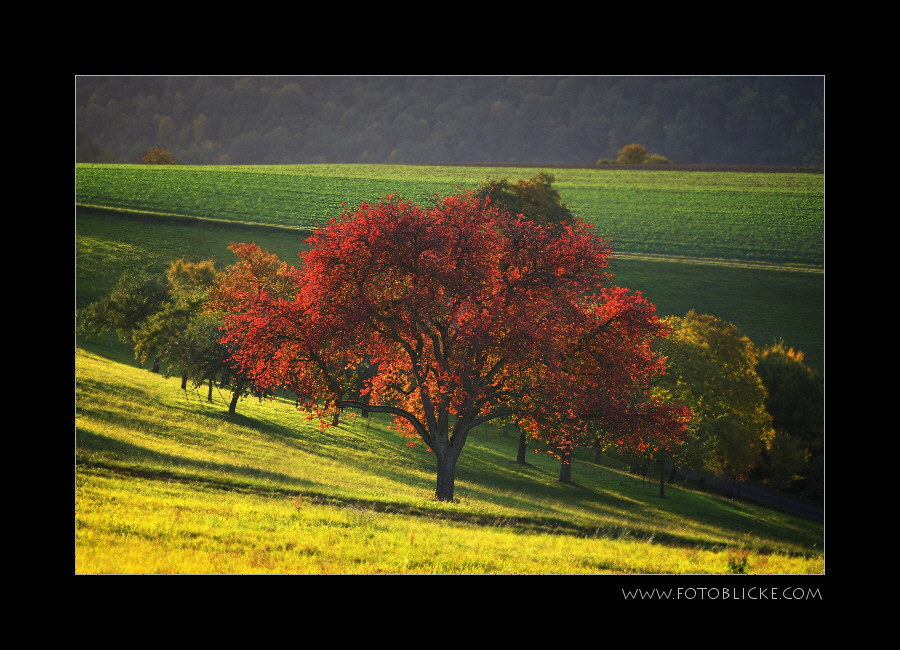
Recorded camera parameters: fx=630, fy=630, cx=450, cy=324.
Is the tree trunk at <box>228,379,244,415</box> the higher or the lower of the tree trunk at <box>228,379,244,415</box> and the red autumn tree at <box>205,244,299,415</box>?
the lower

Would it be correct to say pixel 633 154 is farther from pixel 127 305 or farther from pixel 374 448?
pixel 127 305

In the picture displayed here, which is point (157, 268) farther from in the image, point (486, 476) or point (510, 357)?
point (510, 357)

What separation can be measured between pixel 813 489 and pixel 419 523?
5000 cm

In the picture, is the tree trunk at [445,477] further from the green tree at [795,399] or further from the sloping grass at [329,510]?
the green tree at [795,399]

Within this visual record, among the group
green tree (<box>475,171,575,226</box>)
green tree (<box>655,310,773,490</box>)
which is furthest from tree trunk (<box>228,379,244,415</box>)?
green tree (<box>655,310,773,490</box>)

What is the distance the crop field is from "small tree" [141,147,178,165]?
705 millimetres

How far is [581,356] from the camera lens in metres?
22.0

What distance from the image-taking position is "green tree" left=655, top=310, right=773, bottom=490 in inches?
1705

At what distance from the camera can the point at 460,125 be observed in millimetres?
53812

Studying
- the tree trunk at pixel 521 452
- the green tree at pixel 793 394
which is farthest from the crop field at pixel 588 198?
the tree trunk at pixel 521 452

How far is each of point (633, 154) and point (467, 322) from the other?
47144 mm

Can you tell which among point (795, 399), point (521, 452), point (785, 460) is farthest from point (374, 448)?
point (795, 399)

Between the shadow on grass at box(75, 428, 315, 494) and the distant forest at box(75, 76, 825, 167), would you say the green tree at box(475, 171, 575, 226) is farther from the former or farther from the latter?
the shadow on grass at box(75, 428, 315, 494)
